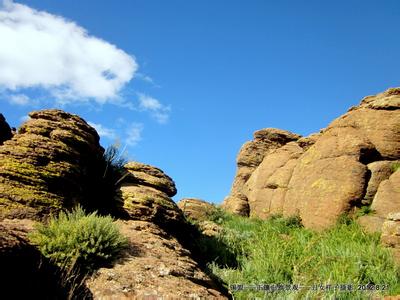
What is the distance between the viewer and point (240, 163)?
107ft

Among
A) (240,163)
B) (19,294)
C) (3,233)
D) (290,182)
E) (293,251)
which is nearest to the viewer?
(19,294)

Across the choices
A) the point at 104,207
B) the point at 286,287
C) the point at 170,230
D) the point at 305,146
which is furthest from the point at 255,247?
the point at 305,146

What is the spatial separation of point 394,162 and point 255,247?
7.80m

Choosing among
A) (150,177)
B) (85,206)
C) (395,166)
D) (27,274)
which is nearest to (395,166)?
(395,166)

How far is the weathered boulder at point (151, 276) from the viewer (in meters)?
7.79

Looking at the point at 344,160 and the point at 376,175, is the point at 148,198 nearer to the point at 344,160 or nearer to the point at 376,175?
the point at 344,160

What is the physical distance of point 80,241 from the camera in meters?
8.77

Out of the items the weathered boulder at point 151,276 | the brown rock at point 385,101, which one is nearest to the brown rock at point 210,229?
the weathered boulder at point 151,276

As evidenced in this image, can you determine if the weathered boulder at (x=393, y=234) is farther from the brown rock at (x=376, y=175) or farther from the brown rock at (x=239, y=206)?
the brown rock at (x=239, y=206)

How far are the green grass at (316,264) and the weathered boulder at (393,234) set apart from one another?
0.28m

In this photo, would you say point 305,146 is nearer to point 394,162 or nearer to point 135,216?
point 394,162

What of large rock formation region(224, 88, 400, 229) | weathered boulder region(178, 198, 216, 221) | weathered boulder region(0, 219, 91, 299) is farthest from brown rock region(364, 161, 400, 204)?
weathered boulder region(0, 219, 91, 299)

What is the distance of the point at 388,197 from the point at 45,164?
11.7 metres

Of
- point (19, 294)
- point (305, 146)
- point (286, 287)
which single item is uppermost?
point (305, 146)
